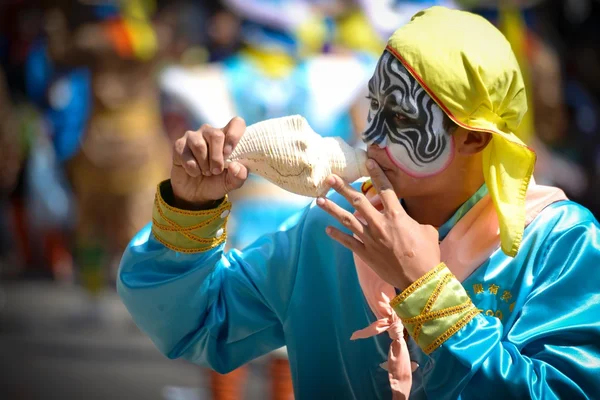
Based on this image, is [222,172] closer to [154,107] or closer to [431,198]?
[431,198]

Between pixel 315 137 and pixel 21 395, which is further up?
pixel 315 137

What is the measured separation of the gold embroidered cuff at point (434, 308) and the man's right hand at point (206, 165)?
43 centimetres

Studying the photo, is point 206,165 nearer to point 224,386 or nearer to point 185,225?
point 185,225

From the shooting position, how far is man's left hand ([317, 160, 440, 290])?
6.08 ft

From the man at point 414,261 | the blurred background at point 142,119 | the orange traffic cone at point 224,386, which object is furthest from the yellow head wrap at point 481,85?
the orange traffic cone at point 224,386

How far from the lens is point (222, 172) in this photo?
202 centimetres

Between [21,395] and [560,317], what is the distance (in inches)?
148

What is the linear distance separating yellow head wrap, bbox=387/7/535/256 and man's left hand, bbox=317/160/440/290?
15 centimetres

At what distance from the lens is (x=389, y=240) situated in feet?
6.10

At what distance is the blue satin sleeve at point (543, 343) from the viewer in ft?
5.94

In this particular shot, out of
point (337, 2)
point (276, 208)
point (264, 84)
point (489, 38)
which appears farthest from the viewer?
point (337, 2)

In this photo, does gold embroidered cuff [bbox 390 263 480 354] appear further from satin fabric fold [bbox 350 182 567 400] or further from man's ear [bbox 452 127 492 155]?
man's ear [bbox 452 127 492 155]

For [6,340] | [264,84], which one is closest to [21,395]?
[6,340]

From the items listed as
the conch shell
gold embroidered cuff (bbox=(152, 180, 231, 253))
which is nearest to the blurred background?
gold embroidered cuff (bbox=(152, 180, 231, 253))
